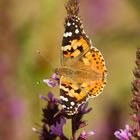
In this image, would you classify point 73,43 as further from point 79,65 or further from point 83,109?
point 83,109


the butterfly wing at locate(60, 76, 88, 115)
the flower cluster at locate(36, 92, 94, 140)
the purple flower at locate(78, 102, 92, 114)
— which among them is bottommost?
the flower cluster at locate(36, 92, 94, 140)

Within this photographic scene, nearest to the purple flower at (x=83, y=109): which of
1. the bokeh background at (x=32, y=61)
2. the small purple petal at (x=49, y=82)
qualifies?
the small purple petal at (x=49, y=82)

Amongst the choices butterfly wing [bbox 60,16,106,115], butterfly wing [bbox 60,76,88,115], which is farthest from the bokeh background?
butterfly wing [bbox 60,76,88,115]

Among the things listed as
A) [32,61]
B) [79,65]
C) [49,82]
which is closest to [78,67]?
[79,65]

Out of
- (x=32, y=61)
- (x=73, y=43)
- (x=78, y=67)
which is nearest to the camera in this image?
(x=73, y=43)

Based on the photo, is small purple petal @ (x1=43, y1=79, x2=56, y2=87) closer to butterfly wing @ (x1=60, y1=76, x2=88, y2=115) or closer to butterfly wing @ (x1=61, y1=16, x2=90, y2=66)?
butterfly wing @ (x1=60, y1=76, x2=88, y2=115)

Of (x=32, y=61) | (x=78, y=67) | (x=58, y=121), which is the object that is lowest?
(x=58, y=121)

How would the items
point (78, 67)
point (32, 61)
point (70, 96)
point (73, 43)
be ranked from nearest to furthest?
point (70, 96) → point (73, 43) → point (78, 67) → point (32, 61)

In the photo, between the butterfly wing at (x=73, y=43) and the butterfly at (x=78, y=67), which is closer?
the butterfly at (x=78, y=67)

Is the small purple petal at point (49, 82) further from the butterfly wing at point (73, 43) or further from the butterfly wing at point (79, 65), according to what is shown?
the butterfly wing at point (73, 43)
